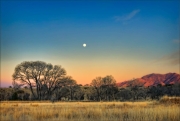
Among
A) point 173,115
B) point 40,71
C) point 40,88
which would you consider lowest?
point 173,115

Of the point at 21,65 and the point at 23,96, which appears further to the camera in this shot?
the point at 23,96

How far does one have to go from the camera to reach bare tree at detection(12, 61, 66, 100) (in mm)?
43156

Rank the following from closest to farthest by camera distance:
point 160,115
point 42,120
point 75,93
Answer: point 42,120 < point 160,115 < point 75,93

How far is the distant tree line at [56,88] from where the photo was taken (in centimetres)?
4366

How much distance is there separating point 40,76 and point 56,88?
16.9ft

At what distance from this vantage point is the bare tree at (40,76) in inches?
1699

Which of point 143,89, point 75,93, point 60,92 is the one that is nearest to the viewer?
point 60,92

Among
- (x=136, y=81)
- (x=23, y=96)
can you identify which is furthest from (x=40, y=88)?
(x=136, y=81)

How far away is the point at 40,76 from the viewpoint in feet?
151

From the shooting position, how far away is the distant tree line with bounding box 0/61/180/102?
143 feet

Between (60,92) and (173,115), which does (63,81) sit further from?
(173,115)

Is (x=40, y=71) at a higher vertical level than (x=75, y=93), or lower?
higher

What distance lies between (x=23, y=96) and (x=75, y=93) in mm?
13792

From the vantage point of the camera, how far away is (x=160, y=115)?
39.5 feet
